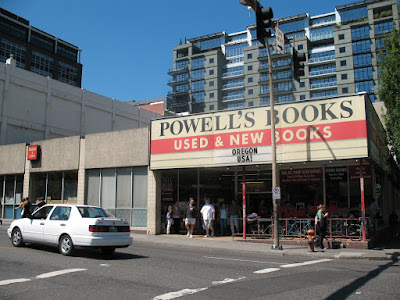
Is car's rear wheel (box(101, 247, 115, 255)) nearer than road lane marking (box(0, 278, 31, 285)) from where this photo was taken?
No

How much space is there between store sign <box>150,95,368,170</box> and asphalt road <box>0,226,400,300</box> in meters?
5.26

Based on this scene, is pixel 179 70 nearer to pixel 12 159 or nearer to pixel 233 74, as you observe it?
pixel 233 74

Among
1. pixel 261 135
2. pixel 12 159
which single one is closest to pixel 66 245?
pixel 261 135

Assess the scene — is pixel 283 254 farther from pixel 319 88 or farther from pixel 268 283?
pixel 319 88

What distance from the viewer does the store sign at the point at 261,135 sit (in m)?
15.6

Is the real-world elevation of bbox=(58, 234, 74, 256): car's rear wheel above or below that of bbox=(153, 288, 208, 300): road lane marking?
above

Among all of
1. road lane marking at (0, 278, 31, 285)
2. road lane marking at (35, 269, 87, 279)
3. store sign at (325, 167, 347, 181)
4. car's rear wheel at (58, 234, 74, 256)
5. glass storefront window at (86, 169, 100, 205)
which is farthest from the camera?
glass storefront window at (86, 169, 100, 205)

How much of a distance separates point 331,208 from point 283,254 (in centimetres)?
600

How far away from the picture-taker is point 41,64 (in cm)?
8456

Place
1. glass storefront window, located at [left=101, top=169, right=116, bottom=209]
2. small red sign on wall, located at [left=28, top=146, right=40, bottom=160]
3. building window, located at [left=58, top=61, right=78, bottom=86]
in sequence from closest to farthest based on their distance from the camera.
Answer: glass storefront window, located at [left=101, top=169, right=116, bottom=209] → small red sign on wall, located at [left=28, top=146, right=40, bottom=160] → building window, located at [left=58, top=61, right=78, bottom=86]

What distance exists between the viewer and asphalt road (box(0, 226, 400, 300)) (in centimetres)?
705

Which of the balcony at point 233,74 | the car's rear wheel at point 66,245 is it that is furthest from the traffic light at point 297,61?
the balcony at point 233,74

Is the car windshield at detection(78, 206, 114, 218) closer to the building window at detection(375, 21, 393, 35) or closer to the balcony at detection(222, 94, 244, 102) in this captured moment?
the building window at detection(375, 21, 393, 35)

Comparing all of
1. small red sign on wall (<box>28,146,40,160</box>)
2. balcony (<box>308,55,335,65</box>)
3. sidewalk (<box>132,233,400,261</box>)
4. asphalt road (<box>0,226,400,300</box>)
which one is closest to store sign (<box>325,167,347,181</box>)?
sidewalk (<box>132,233,400,261</box>)
